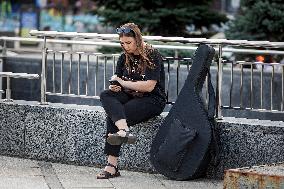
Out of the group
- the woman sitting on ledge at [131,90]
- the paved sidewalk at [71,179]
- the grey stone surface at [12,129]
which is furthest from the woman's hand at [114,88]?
the grey stone surface at [12,129]

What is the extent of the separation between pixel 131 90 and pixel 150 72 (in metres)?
0.28

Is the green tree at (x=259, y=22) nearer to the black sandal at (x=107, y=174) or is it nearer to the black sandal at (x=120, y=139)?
the black sandal at (x=107, y=174)

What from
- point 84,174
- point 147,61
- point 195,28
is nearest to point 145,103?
point 147,61

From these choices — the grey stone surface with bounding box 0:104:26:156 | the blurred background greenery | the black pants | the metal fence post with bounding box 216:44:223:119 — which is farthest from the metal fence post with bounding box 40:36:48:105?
the blurred background greenery

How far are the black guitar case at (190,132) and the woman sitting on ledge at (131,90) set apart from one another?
9.9 inches

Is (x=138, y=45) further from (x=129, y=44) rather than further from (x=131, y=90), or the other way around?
(x=131, y=90)

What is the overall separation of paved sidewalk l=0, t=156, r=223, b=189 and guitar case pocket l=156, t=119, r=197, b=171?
7.8 inches

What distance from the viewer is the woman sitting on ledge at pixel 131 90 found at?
840 centimetres

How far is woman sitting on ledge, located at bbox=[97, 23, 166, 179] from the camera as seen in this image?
27.6 feet

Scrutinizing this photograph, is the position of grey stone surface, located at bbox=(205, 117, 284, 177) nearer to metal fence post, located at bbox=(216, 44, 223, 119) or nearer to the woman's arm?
metal fence post, located at bbox=(216, 44, 223, 119)

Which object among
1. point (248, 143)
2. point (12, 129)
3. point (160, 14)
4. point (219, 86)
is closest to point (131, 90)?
point (219, 86)

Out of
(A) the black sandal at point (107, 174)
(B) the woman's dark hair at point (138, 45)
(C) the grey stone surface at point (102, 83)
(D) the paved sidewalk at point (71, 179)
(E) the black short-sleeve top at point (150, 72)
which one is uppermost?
(B) the woman's dark hair at point (138, 45)

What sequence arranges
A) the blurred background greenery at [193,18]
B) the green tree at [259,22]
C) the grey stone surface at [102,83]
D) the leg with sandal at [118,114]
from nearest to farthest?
the leg with sandal at [118,114] → the grey stone surface at [102,83] → the green tree at [259,22] → the blurred background greenery at [193,18]

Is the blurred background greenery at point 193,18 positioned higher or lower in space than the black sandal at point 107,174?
higher
